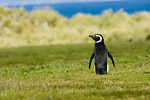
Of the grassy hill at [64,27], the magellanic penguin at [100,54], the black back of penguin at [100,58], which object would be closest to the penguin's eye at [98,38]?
the magellanic penguin at [100,54]

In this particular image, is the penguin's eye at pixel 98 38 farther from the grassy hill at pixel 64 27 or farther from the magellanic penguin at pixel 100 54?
the grassy hill at pixel 64 27

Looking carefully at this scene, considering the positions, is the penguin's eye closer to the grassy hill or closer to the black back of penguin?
the black back of penguin

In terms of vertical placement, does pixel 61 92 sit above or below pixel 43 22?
below

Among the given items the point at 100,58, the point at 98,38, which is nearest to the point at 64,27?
the point at 100,58

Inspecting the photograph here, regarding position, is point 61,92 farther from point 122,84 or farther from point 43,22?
point 43,22

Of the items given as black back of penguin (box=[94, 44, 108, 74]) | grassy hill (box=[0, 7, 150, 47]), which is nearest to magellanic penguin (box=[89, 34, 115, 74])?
black back of penguin (box=[94, 44, 108, 74])

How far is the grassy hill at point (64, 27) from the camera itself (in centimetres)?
5888

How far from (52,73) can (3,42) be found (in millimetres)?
42366

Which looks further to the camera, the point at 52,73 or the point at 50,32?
the point at 50,32

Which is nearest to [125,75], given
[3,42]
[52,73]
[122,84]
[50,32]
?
[122,84]

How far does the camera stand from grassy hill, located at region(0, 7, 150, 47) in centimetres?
5888

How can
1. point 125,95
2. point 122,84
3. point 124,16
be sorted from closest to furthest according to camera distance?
point 125,95 → point 122,84 → point 124,16

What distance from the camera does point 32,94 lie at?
9.66 m

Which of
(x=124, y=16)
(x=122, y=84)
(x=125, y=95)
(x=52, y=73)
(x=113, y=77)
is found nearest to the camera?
(x=125, y=95)
